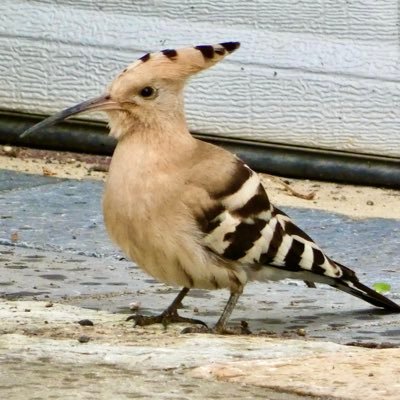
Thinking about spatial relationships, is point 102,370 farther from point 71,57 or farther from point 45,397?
point 71,57

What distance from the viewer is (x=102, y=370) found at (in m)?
3.85

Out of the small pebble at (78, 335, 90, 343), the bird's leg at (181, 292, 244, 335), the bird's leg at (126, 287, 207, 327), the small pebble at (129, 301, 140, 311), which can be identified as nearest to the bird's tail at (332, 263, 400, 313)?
the bird's leg at (181, 292, 244, 335)

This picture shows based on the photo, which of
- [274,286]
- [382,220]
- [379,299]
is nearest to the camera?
[379,299]

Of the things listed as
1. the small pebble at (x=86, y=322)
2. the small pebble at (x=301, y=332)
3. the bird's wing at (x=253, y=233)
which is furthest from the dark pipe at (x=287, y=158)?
the small pebble at (x=86, y=322)

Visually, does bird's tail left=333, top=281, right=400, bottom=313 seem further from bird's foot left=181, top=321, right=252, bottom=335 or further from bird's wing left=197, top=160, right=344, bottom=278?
bird's foot left=181, top=321, right=252, bottom=335

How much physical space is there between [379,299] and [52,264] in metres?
1.31

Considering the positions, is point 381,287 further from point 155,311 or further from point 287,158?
point 287,158

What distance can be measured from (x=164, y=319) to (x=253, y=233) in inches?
15.5

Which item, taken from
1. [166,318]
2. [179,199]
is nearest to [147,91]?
[179,199]

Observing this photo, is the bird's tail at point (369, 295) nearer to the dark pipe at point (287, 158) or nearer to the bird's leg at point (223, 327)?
the bird's leg at point (223, 327)

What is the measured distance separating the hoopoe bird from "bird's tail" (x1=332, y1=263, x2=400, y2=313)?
6.9 inches

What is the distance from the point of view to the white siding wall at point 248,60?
7418 millimetres

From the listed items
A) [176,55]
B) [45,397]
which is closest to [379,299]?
[176,55]

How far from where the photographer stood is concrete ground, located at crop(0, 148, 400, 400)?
12.1 feet
